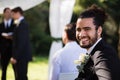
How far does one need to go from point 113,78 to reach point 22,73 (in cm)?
563

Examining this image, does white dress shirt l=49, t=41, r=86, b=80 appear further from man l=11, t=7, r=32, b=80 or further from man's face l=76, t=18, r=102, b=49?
man l=11, t=7, r=32, b=80

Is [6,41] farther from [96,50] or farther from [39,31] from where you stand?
[39,31]

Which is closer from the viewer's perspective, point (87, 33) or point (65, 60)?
point (87, 33)

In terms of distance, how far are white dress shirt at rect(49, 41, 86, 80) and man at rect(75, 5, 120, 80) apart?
1.61 meters

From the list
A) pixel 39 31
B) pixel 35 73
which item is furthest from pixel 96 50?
pixel 39 31

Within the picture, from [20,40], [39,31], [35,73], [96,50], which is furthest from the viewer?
[39,31]

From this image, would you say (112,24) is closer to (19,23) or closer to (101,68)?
(19,23)

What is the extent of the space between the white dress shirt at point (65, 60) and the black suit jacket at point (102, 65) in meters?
1.71

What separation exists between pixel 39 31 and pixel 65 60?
18.0 m

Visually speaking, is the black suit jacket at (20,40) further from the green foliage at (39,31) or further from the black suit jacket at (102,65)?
the green foliage at (39,31)

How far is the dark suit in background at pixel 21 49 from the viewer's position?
8.38 m

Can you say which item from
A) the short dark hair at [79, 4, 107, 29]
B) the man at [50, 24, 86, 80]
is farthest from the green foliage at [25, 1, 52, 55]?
the short dark hair at [79, 4, 107, 29]

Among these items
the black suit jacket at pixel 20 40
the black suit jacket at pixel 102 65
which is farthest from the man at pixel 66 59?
the black suit jacket at pixel 20 40

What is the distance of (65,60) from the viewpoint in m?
5.08
